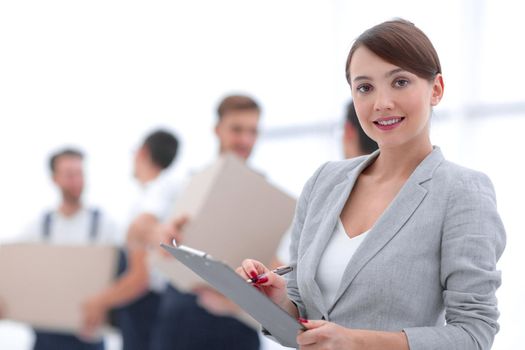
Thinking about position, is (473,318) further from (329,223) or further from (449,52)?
(449,52)

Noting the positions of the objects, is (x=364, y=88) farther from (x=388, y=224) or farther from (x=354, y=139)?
(x=354, y=139)

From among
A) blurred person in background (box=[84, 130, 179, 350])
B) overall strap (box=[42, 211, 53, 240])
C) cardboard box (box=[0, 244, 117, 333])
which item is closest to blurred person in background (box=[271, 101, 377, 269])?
blurred person in background (box=[84, 130, 179, 350])

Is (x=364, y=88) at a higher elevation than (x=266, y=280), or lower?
higher

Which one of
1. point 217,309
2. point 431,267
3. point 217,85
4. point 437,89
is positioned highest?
point 437,89

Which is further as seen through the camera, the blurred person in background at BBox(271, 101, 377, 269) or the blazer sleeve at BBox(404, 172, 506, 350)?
the blurred person in background at BBox(271, 101, 377, 269)

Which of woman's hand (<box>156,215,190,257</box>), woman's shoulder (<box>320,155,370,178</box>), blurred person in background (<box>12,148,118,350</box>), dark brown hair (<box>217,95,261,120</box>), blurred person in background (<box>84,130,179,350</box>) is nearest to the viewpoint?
woman's shoulder (<box>320,155,370,178</box>)

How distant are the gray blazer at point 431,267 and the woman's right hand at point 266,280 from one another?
73 millimetres

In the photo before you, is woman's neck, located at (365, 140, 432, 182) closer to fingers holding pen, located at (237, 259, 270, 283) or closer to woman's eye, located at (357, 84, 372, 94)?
woman's eye, located at (357, 84, 372, 94)

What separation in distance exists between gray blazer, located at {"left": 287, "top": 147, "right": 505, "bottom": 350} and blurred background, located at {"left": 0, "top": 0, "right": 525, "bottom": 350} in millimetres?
2266

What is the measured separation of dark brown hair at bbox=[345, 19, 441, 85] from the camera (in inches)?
39.9

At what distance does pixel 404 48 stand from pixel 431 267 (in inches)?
11.6

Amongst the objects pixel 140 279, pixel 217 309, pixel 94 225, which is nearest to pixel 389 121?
pixel 217 309

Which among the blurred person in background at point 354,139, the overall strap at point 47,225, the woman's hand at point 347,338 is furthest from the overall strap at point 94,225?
the woman's hand at point 347,338

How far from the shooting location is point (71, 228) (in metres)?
3.56
